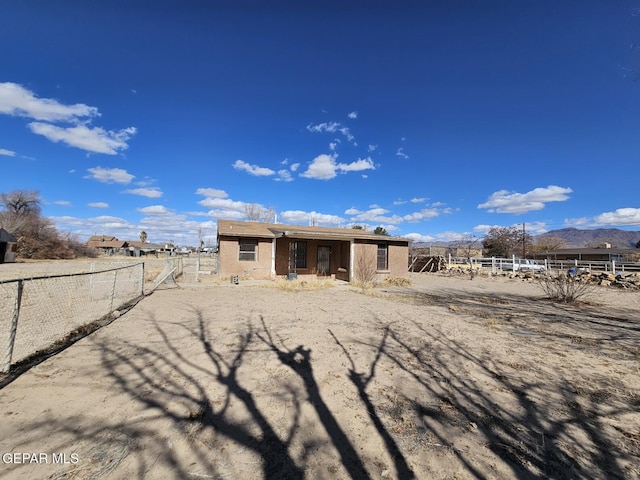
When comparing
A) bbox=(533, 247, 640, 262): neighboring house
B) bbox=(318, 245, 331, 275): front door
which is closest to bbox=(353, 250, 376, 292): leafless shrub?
bbox=(318, 245, 331, 275): front door

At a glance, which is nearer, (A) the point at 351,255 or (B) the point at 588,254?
(A) the point at 351,255

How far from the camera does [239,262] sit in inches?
629

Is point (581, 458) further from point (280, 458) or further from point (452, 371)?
point (280, 458)

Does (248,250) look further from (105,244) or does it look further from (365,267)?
(105,244)

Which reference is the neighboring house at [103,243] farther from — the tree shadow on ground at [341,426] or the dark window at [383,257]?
the tree shadow on ground at [341,426]

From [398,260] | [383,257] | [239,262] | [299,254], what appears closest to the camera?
[239,262]

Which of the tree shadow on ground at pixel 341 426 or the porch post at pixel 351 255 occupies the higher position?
the porch post at pixel 351 255

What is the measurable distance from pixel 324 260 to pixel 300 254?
1.66 m

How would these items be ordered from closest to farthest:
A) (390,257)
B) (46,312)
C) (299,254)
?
1. (46,312)
2. (299,254)
3. (390,257)

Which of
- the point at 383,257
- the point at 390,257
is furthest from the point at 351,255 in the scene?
the point at 390,257

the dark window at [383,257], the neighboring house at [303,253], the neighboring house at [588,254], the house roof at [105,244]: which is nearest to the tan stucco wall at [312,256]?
the neighboring house at [303,253]

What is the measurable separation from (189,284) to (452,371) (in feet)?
39.7

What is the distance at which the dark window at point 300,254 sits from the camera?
56.6ft

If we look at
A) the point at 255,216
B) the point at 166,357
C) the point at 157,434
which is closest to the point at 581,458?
the point at 157,434
